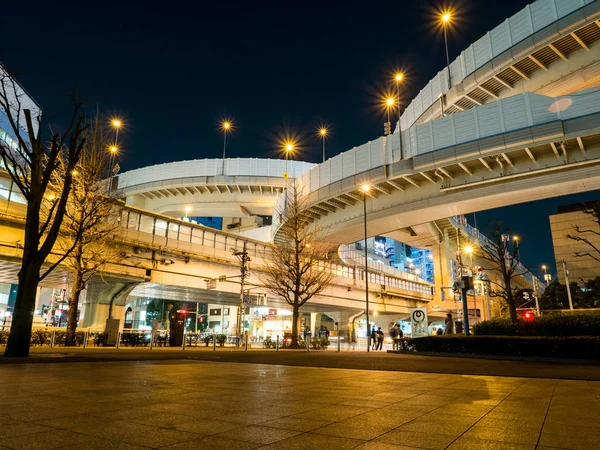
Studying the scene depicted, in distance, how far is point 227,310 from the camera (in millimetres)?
75500

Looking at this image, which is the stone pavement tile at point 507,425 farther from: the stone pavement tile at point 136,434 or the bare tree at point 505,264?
the bare tree at point 505,264

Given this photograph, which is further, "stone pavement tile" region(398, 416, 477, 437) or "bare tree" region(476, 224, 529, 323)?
"bare tree" region(476, 224, 529, 323)

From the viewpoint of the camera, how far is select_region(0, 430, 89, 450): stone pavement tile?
10.0ft

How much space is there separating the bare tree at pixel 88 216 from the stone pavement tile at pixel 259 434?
2172 cm

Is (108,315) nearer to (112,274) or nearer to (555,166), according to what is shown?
(112,274)

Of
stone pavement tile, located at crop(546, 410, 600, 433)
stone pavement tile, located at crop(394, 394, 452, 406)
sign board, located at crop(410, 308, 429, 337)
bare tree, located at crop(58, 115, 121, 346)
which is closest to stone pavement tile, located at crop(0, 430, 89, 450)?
stone pavement tile, located at crop(394, 394, 452, 406)

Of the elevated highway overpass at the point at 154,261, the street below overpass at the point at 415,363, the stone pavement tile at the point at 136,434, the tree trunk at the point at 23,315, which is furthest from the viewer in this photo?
the elevated highway overpass at the point at 154,261

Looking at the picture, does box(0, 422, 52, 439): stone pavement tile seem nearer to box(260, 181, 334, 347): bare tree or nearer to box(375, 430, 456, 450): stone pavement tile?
box(375, 430, 456, 450): stone pavement tile

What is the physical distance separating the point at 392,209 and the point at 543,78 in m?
16.3

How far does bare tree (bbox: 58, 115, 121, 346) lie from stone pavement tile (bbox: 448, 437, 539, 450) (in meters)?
22.9

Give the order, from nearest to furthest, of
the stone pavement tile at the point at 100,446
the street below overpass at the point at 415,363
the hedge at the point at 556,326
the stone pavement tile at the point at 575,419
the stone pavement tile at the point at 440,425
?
the stone pavement tile at the point at 100,446 → the stone pavement tile at the point at 440,425 → the stone pavement tile at the point at 575,419 → the street below overpass at the point at 415,363 → the hedge at the point at 556,326

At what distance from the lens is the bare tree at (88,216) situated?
2333cm

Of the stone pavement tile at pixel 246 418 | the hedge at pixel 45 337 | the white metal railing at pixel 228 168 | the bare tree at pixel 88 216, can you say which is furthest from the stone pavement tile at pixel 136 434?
the white metal railing at pixel 228 168

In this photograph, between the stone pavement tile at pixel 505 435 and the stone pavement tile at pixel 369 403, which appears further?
the stone pavement tile at pixel 369 403
